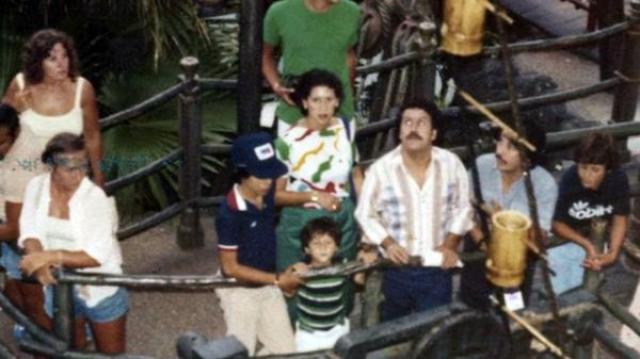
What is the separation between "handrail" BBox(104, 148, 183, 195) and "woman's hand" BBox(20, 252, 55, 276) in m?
1.78

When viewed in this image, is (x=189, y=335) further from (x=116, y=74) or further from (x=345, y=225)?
(x=116, y=74)

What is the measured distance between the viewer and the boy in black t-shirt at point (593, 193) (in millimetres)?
5434

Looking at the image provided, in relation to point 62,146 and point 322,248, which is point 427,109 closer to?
point 322,248

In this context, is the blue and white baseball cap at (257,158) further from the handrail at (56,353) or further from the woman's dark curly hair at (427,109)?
the handrail at (56,353)

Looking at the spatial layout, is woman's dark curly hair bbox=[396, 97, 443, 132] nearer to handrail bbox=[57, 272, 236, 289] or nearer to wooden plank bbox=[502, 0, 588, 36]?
handrail bbox=[57, 272, 236, 289]

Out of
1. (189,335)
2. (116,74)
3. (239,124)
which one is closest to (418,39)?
(239,124)

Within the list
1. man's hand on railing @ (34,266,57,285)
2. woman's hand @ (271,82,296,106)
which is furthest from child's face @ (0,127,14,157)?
woman's hand @ (271,82,296,106)

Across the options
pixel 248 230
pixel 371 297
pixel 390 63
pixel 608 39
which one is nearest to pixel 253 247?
pixel 248 230

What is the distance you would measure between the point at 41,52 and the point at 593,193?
2448mm

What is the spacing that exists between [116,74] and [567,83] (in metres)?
4.23

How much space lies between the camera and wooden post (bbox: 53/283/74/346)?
4.55 meters

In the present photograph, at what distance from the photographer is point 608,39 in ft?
31.7

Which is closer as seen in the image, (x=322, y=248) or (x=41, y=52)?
(x=322, y=248)

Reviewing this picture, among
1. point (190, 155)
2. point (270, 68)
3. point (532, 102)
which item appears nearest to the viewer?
point (270, 68)
